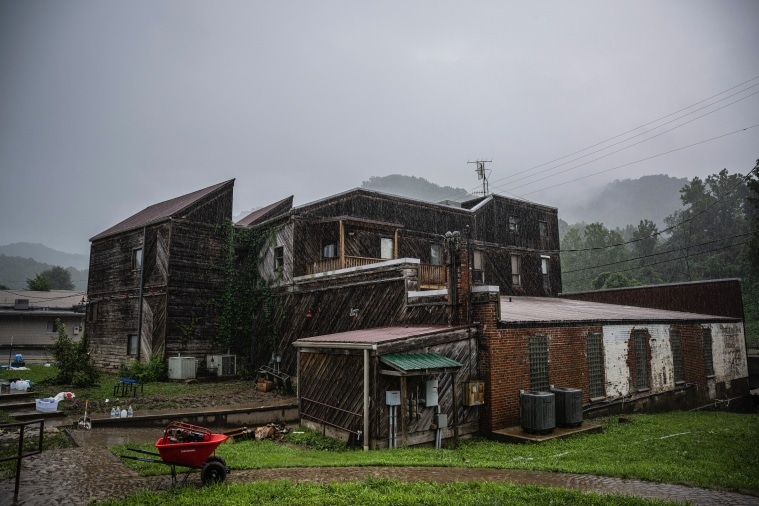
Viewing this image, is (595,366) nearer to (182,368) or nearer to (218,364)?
(218,364)

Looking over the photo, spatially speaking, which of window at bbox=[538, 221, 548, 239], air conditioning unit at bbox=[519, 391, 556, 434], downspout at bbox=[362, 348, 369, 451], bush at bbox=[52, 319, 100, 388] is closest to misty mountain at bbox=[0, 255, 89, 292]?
bush at bbox=[52, 319, 100, 388]

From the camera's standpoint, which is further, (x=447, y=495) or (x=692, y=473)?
(x=692, y=473)

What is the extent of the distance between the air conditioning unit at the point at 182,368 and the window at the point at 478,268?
17432mm

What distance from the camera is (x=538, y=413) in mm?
13219

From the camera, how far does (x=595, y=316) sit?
735 inches

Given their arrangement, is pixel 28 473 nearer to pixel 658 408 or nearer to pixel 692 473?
pixel 692 473

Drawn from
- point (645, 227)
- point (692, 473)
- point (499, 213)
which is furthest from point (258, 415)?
point (645, 227)

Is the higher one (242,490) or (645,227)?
(645,227)

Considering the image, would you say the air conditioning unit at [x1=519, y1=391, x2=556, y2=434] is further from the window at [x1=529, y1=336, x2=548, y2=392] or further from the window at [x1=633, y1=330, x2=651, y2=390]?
the window at [x1=633, y1=330, x2=651, y2=390]

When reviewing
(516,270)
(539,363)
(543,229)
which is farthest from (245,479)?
(543,229)

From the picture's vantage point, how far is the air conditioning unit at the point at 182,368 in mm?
23297

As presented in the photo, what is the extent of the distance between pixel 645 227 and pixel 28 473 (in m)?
80.7

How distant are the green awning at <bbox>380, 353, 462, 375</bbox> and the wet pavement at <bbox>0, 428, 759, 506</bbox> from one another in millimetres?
2644

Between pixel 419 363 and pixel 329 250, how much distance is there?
14097 mm
